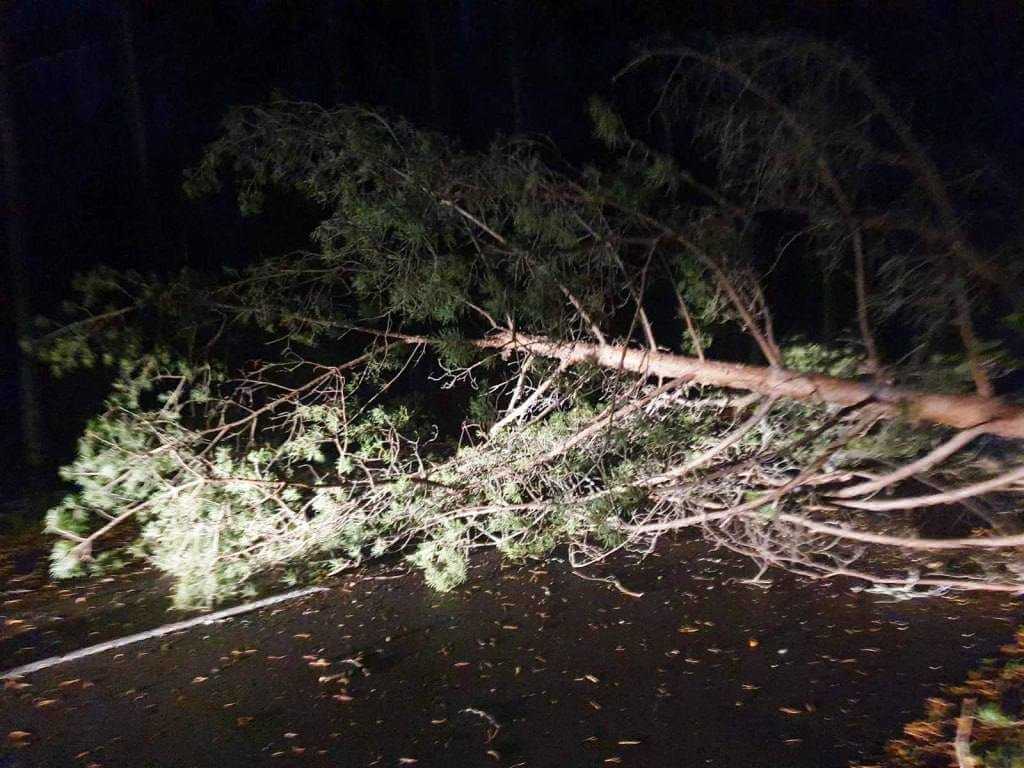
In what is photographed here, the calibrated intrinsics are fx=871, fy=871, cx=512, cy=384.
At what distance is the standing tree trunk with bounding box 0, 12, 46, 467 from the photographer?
10.4 meters

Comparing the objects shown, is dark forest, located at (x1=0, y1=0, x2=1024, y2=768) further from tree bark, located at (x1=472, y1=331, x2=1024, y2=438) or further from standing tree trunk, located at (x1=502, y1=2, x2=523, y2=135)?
standing tree trunk, located at (x1=502, y1=2, x2=523, y2=135)

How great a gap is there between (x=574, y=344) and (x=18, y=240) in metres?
7.75

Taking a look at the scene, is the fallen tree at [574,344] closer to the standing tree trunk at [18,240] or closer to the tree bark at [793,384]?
the tree bark at [793,384]

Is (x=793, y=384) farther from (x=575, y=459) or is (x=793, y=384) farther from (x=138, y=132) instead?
(x=138, y=132)

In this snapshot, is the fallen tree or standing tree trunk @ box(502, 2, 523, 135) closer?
the fallen tree

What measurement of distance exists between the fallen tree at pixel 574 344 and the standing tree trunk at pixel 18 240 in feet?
14.5

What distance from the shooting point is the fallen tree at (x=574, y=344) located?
17.9 feet

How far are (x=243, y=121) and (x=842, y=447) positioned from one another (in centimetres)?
461

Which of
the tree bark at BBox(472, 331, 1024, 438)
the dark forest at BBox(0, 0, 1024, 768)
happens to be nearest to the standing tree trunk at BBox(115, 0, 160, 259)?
the dark forest at BBox(0, 0, 1024, 768)

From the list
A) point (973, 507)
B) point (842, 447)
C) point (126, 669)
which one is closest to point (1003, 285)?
point (842, 447)

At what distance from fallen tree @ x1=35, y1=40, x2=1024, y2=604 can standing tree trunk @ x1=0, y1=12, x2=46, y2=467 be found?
174 inches

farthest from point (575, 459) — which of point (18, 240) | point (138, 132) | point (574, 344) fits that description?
point (138, 132)

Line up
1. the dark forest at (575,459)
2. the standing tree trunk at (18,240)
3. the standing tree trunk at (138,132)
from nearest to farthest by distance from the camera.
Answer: the dark forest at (575,459) < the standing tree trunk at (18,240) < the standing tree trunk at (138,132)

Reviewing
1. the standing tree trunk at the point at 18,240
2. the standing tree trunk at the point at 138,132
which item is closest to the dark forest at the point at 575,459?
the standing tree trunk at the point at 18,240
